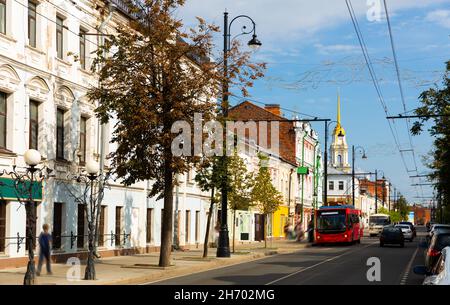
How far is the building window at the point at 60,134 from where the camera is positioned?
2831 cm

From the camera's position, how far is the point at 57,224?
92.5ft

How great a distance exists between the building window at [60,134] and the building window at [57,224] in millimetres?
2045

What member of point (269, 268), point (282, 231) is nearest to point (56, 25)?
point (269, 268)

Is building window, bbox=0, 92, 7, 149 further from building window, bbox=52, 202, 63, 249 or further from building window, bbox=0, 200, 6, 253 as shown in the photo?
building window, bbox=52, 202, 63, 249

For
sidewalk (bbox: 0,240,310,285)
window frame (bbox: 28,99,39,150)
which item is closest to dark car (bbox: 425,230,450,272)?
sidewalk (bbox: 0,240,310,285)

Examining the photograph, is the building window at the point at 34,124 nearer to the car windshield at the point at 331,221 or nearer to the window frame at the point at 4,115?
the window frame at the point at 4,115

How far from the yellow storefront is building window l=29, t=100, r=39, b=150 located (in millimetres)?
43753

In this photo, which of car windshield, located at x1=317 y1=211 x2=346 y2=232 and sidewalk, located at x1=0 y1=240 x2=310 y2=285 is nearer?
sidewalk, located at x1=0 y1=240 x2=310 y2=285

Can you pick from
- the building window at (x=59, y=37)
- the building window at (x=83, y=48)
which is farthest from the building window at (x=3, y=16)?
the building window at (x=83, y=48)

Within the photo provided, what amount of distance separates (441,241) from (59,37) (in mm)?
17218

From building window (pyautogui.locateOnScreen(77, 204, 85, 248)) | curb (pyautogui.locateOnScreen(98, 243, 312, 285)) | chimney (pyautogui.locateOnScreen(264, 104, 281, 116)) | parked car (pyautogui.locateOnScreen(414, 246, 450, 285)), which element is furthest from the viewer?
chimney (pyautogui.locateOnScreen(264, 104, 281, 116))

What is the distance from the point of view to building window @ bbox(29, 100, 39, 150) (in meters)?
26.2

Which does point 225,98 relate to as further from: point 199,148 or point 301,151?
point 301,151

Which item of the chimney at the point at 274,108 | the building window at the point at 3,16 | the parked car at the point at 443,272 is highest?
the chimney at the point at 274,108
